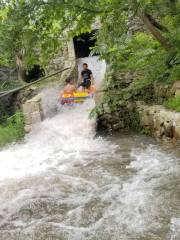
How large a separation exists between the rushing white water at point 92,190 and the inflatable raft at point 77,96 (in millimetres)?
2863

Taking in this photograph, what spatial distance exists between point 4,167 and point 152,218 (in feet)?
14.6

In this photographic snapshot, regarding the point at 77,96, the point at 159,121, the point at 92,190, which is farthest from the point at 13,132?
the point at 92,190

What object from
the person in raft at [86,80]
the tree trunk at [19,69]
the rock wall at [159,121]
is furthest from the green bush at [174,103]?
the tree trunk at [19,69]

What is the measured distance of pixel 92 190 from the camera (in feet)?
20.7

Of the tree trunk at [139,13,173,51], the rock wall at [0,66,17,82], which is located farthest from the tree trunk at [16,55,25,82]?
the tree trunk at [139,13,173,51]

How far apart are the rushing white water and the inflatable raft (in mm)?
2863

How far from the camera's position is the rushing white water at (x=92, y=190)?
4.94m

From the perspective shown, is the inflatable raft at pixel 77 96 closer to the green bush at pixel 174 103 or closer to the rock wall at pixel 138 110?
the rock wall at pixel 138 110

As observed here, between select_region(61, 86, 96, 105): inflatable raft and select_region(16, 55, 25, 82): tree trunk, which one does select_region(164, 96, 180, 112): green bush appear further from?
select_region(16, 55, 25, 82): tree trunk

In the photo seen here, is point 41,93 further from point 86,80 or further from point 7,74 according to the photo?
point 7,74

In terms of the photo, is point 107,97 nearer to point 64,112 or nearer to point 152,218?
point 64,112

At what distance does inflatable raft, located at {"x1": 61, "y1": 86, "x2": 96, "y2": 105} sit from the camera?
12883 millimetres

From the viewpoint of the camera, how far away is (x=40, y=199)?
6.12 m

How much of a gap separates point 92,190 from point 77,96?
6.92 m
